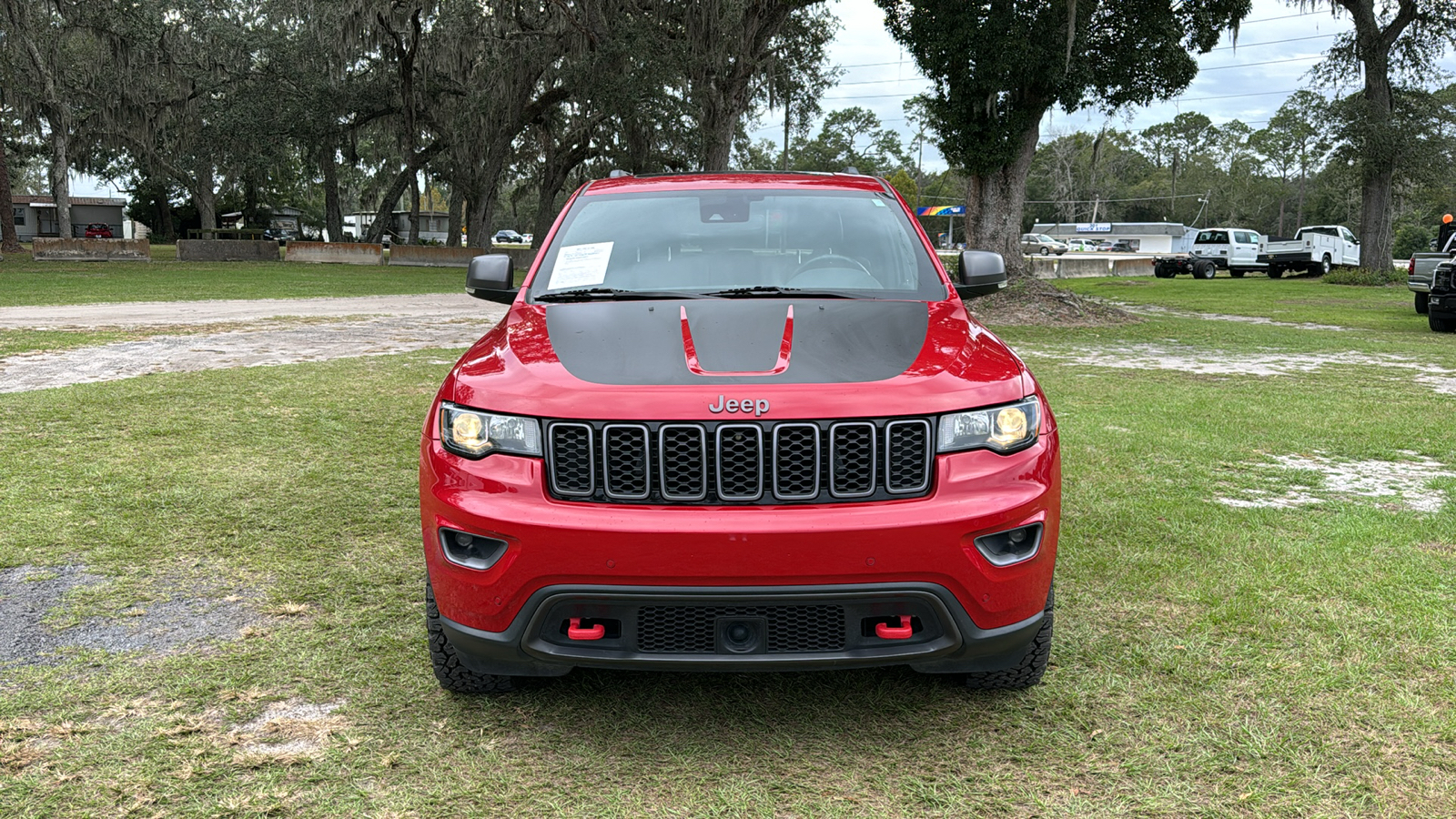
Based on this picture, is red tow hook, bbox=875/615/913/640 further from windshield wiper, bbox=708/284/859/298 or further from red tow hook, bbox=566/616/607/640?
windshield wiper, bbox=708/284/859/298

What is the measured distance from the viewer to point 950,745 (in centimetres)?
291

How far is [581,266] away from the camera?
3.94 metres

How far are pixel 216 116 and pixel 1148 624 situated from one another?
3317 cm

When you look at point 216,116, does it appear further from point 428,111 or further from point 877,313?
point 877,313

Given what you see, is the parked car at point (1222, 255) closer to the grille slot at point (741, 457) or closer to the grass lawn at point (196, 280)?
the grass lawn at point (196, 280)

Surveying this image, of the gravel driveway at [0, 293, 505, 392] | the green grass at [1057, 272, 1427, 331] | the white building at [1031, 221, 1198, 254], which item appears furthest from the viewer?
the white building at [1031, 221, 1198, 254]

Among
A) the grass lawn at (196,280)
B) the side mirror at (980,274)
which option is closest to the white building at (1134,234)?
the grass lawn at (196,280)

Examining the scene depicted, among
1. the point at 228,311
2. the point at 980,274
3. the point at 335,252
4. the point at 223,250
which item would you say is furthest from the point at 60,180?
the point at 980,274

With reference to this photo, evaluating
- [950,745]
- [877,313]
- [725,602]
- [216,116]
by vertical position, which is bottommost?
[950,745]

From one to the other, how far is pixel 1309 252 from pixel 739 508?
38417 millimetres

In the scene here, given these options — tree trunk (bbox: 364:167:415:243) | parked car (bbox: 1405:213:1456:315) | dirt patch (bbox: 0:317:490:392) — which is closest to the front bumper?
dirt patch (bbox: 0:317:490:392)

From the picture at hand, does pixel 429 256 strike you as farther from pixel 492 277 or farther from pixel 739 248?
pixel 739 248

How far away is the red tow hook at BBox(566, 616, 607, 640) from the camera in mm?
2715

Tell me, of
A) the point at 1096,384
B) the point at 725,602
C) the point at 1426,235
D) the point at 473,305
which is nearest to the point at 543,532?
the point at 725,602
